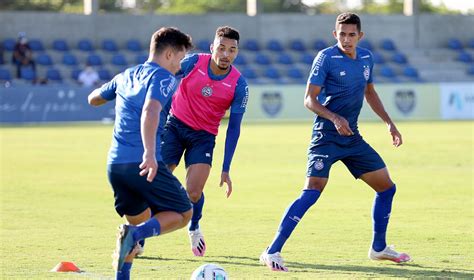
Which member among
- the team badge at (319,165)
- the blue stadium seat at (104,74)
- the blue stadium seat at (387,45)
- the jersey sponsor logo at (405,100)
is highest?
the team badge at (319,165)

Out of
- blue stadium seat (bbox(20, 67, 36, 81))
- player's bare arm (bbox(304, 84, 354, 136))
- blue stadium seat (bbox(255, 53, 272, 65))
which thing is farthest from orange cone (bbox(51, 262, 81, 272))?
blue stadium seat (bbox(255, 53, 272, 65))

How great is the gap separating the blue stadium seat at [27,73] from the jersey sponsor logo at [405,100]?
13.4 m

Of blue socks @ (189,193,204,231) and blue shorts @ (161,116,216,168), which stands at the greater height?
blue shorts @ (161,116,216,168)

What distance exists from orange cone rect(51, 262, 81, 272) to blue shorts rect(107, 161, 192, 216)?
119cm

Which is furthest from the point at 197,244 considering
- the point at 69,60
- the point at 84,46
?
the point at 84,46

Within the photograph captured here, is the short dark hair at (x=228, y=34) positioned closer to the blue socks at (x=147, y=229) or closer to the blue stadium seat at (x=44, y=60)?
the blue socks at (x=147, y=229)

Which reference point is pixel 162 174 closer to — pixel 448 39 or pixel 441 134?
pixel 441 134

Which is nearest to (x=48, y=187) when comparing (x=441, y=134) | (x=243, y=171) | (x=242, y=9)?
(x=243, y=171)

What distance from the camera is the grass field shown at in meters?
8.87

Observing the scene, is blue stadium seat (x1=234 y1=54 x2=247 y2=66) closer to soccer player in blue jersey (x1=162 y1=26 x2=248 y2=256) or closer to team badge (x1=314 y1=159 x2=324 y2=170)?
soccer player in blue jersey (x1=162 y1=26 x2=248 y2=256)

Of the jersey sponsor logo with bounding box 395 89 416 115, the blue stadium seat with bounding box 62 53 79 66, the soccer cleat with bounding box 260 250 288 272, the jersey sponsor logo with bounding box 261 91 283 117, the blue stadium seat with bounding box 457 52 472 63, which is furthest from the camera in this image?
the blue stadium seat with bounding box 457 52 472 63

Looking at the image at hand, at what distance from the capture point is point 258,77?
42.7m

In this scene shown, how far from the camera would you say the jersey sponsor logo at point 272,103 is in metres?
36.6

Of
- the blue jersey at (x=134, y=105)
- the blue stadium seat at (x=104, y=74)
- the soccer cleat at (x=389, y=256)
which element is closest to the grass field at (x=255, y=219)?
the soccer cleat at (x=389, y=256)
